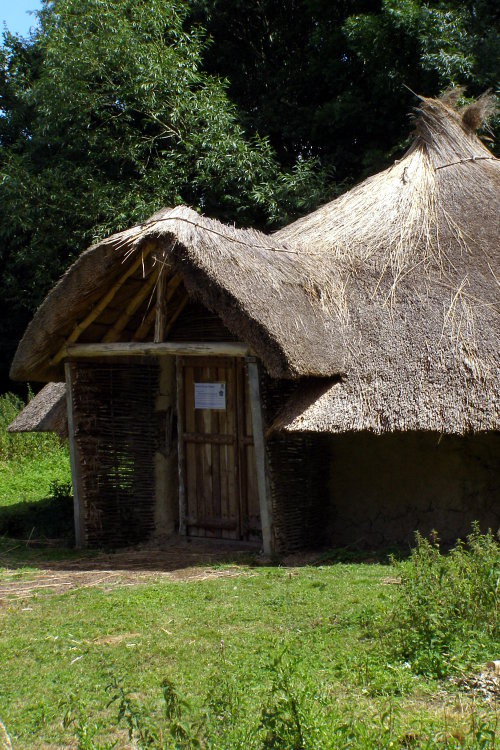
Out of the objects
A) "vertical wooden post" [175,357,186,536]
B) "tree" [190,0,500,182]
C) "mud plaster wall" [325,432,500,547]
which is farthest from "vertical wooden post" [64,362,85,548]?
"tree" [190,0,500,182]

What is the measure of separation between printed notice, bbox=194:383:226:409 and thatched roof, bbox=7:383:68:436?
1.98 meters

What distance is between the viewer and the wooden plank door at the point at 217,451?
9297mm

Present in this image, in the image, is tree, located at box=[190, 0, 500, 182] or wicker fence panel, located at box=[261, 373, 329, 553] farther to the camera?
tree, located at box=[190, 0, 500, 182]

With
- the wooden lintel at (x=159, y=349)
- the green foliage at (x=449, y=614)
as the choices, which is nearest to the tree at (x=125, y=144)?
the wooden lintel at (x=159, y=349)

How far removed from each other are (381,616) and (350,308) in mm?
3705

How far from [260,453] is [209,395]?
1.52 meters

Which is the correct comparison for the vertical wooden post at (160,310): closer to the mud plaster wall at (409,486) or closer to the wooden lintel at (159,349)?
the wooden lintel at (159,349)

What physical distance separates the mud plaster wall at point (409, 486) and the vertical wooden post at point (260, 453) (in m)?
1.00

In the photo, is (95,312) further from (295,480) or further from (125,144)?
(125,144)

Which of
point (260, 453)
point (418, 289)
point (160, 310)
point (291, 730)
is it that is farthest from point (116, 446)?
point (291, 730)

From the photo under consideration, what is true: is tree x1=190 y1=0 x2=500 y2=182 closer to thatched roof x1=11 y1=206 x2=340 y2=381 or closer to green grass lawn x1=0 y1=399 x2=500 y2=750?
thatched roof x1=11 y1=206 x2=340 y2=381

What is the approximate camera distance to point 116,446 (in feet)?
31.6

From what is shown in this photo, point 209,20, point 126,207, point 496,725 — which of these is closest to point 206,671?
point 496,725

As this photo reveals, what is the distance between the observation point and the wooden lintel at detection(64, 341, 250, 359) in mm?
8203
